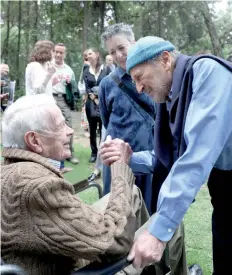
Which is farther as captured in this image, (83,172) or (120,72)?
(83,172)

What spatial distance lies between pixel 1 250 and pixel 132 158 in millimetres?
952

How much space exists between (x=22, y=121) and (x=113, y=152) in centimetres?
56

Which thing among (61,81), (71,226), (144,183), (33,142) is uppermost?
(33,142)

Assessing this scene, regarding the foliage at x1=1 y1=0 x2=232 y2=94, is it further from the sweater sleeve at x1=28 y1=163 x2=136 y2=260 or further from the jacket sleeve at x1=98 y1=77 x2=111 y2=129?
the sweater sleeve at x1=28 y1=163 x2=136 y2=260

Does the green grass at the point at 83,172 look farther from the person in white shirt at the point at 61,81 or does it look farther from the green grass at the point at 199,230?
the person in white shirt at the point at 61,81

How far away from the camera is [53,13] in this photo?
17250 mm

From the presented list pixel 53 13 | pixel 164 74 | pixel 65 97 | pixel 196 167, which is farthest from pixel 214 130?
pixel 53 13

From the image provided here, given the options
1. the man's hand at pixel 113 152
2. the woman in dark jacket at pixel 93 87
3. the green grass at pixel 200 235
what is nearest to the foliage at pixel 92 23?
the woman in dark jacket at pixel 93 87

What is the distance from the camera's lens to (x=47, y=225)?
5.01 feet

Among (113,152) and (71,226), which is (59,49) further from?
(71,226)

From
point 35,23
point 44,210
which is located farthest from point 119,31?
point 35,23

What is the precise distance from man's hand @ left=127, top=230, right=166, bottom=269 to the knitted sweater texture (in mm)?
93

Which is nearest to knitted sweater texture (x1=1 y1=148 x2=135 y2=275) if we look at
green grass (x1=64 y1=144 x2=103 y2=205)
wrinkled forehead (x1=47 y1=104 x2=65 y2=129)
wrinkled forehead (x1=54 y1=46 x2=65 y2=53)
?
wrinkled forehead (x1=47 y1=104 x2=65 y2=129)

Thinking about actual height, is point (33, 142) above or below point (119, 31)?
below
